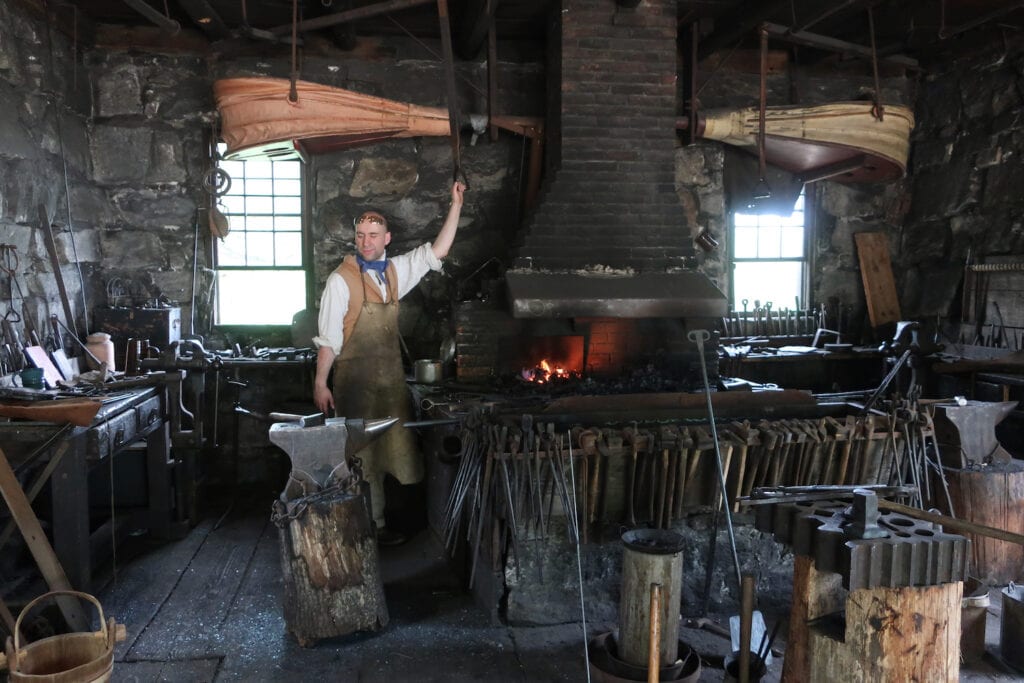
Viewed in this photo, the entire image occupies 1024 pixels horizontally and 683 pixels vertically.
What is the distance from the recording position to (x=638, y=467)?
3.88m

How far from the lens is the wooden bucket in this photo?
102 inches

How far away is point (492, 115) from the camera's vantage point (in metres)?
5.87

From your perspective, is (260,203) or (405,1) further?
(260,203)

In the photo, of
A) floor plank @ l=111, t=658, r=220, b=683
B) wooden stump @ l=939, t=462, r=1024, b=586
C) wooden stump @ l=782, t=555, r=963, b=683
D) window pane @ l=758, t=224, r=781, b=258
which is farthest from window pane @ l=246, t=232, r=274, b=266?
wooden stump @ l=782, t=555, r=963, b=683

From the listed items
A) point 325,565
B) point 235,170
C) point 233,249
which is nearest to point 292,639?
point 325,565

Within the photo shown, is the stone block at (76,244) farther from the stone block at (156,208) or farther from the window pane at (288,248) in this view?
the window pane at (288,248)

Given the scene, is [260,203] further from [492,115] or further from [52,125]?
[492,115]

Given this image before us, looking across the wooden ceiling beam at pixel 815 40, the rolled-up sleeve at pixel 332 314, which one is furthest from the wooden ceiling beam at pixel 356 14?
the wooden ceiling beam at pixel 815 40

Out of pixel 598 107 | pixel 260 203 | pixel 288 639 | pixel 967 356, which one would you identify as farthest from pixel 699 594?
pixel 260 203

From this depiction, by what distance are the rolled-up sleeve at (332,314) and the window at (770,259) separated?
371 cm

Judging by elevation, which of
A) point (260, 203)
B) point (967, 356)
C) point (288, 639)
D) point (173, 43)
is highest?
point (173, 43)

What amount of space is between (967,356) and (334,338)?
4.87 m

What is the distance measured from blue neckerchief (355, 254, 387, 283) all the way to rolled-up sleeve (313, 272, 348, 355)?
0.16m

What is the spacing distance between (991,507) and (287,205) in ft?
16.6
